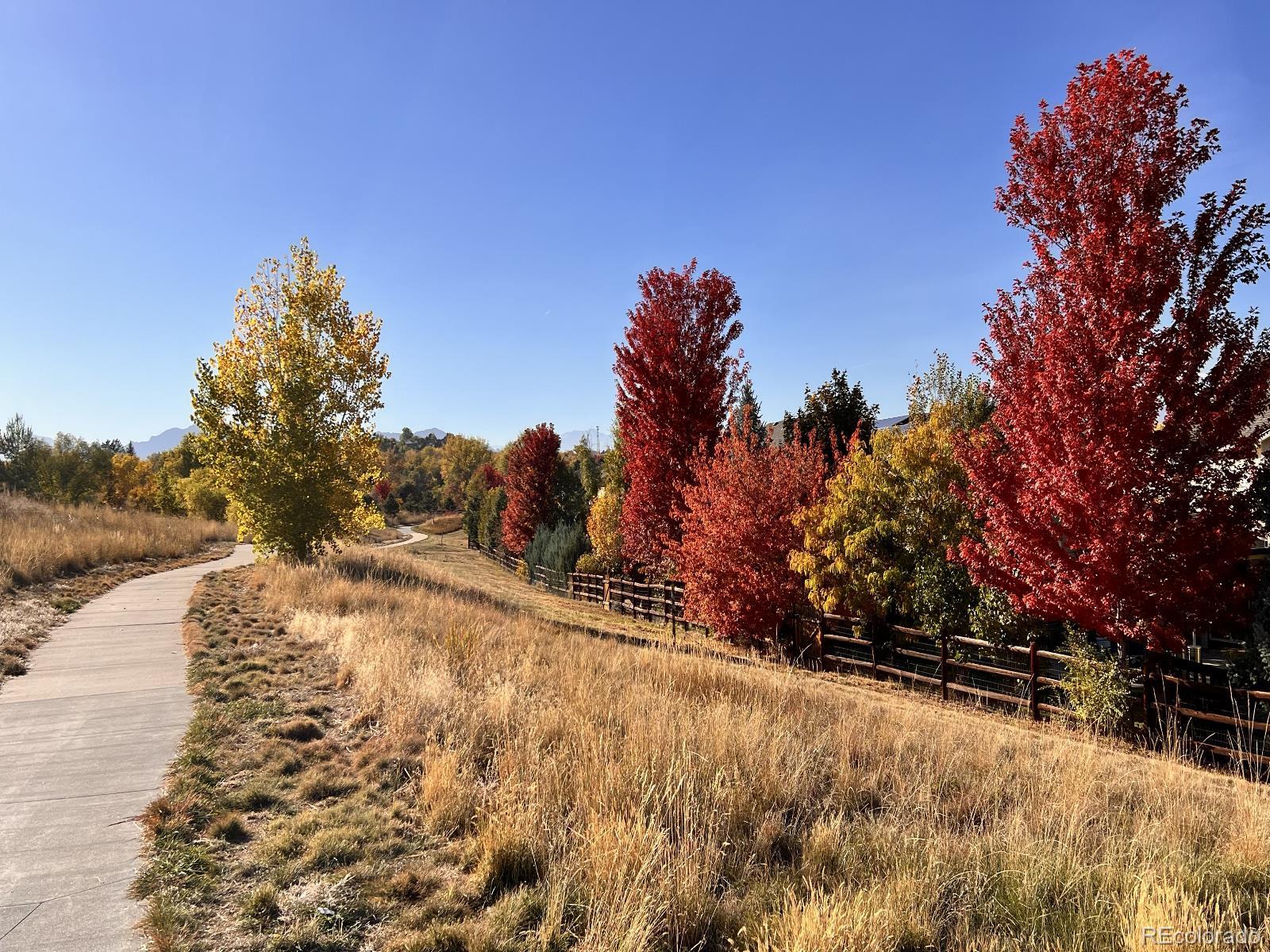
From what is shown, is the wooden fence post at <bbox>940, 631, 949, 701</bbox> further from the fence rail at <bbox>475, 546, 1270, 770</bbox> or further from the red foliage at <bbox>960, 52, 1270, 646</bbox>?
the red foliage at <bbox>960, 52, 1270, 646</bbox>

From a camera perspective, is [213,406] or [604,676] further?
[213,406]

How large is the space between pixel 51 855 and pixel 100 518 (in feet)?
94.4

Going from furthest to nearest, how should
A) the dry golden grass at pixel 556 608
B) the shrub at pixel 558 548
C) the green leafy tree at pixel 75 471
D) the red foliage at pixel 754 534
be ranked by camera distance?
the green leafy tree at pixel 75 471, the shrub at pixel 558 548, the dry golden grass at pixel 556 608, the red foliage at pixel 754 534

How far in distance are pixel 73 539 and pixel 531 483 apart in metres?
24.8

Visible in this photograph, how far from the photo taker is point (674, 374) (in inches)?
846

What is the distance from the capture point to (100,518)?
90.9 feet

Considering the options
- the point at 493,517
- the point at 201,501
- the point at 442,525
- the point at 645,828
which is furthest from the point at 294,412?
the point at 442,525

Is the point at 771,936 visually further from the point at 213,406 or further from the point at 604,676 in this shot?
the point at 213,406

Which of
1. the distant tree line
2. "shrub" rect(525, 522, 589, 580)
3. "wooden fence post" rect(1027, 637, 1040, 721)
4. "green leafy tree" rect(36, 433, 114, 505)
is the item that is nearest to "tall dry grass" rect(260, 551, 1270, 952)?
"wooden fence post" rect(1027, 637, 1040, 721)

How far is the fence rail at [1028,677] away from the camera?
971 cm

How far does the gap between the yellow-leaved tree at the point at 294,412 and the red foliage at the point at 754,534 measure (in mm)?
11227

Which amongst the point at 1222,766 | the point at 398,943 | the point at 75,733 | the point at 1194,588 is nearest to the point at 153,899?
the point at 398,943

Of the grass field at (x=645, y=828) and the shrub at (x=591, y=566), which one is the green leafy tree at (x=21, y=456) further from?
the grass field at (x=645, y=828)

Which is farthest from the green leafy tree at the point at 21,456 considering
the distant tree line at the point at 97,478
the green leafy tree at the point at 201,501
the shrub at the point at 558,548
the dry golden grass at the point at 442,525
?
the shrub at the point at 558,548
